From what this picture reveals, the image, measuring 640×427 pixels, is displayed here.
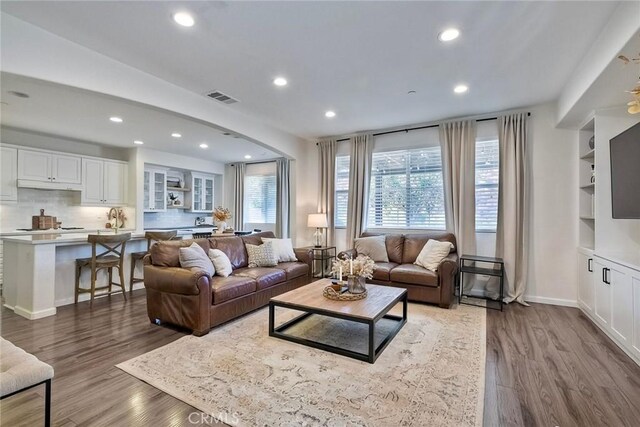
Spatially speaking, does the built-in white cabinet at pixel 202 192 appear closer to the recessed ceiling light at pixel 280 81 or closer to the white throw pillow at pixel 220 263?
the white throw pillow at pixel 220 263

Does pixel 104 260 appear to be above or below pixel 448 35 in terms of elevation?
below

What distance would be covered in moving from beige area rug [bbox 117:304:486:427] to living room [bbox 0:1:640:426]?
2cm

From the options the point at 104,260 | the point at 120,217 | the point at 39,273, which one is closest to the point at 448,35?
the point at 104,260

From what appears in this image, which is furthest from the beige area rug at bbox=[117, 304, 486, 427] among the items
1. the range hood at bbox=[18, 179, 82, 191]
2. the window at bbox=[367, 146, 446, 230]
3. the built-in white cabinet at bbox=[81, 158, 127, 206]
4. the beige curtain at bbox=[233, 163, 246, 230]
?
the beige curtain at bbox=[233, 163, 246, 230]

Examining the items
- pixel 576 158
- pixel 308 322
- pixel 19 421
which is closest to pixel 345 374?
pixel 308 322

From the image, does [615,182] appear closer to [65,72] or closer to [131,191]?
[65,72]

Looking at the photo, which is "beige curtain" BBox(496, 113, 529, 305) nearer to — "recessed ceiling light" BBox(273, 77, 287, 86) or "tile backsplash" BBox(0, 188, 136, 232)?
"recessed ceiling light" BBox(273, 77, 287, 86)

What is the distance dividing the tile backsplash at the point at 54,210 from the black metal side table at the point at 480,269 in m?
6.49

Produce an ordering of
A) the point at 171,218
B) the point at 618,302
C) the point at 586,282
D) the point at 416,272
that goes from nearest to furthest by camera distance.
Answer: the point at 618,302, the point at 586,282, the point at 416,272, the point at 171,218

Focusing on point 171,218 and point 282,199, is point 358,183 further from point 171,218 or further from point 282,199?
point 171,218

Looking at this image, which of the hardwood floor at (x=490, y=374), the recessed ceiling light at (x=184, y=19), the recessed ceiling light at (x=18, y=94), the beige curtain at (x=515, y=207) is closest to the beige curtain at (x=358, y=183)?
the beige curtain at (x=515, y=207)

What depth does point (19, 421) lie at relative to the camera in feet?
5.70

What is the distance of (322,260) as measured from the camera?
17.5 ft

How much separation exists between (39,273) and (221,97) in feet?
9.83
